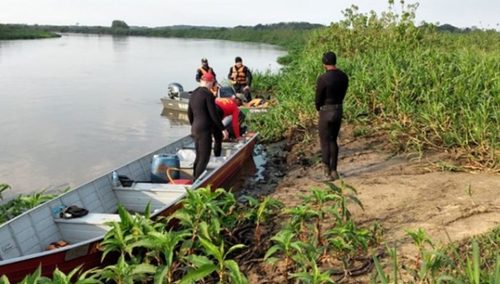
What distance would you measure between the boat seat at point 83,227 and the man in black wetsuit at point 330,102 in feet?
10.9

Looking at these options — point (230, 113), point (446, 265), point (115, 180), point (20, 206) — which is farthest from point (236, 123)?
point (446, 265)

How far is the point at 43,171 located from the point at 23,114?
6.57 metres

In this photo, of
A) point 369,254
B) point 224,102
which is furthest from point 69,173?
point 369,254

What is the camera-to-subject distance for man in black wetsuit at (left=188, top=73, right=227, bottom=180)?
679cm

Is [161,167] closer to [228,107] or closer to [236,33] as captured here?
[228,107]

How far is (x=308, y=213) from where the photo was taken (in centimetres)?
506

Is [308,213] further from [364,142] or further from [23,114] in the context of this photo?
[23,114]

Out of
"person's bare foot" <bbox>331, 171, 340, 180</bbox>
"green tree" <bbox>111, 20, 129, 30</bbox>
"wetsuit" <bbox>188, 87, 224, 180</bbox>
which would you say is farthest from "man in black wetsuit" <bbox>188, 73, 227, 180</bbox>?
"green tree" <bbox>111, 20, 129, 30</bbox>

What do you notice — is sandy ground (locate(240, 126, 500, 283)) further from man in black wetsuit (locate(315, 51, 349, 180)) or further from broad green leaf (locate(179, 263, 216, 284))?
broad green leaf (locate(179, 263, 216, 284))

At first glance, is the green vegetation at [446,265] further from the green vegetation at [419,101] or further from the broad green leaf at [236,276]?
the green vegetation at [419,101]

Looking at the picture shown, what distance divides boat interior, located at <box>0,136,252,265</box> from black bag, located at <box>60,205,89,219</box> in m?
0.04

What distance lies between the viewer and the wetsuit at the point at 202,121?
6.80 metres

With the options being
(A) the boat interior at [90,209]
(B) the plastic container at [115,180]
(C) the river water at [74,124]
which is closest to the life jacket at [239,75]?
(C) the river water at [74,124]

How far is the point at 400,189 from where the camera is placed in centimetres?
656
